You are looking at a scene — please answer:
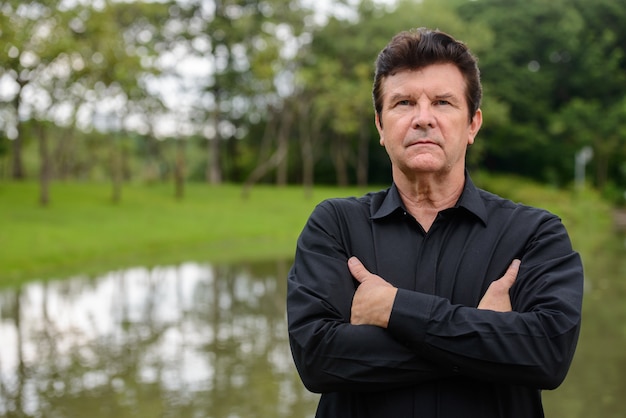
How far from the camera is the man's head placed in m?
2.12

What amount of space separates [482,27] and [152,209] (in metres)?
19.7

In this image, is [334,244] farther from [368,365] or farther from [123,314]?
[123,314]

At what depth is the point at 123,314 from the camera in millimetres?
9164

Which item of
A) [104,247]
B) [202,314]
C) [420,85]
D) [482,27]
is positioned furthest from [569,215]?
[420,85]

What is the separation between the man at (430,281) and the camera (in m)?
1.96

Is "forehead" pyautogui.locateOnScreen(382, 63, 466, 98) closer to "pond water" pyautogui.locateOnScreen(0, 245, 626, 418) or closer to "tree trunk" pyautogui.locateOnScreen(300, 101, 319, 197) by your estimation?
"pond water" pyautogui.locateOnScreen(0, 245, 626, 418)

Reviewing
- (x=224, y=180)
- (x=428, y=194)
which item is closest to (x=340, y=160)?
(x=224, y=180)

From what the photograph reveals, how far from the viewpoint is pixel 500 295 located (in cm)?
204

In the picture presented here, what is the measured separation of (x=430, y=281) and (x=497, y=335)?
22 cm

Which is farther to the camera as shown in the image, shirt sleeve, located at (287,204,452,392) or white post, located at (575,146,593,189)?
white post, located at (575,146,593,189)

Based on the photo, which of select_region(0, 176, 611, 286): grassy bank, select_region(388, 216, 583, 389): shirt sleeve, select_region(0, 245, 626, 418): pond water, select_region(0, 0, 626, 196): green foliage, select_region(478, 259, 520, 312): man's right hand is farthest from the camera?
select_region(0, 0, 626, 196): green foliage

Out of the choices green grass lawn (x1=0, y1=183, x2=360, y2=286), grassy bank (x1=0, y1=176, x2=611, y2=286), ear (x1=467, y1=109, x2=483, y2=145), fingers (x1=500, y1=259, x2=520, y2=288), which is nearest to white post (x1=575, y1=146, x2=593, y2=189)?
grassy bank (x1=0, y1=176, x2=611, y2=286)

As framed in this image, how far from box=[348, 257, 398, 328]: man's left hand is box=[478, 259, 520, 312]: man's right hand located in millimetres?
244

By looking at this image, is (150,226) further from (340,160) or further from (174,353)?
(340,160)
